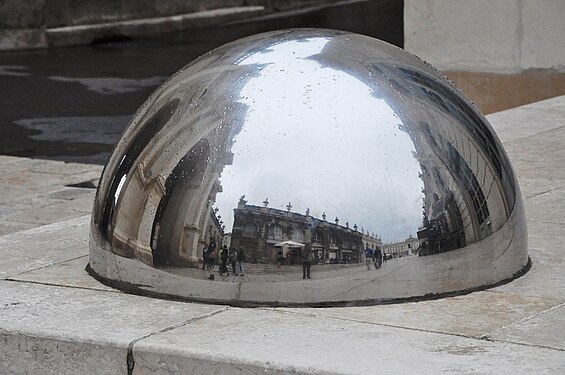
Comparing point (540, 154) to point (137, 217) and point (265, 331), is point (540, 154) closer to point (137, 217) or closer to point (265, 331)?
point (137, 217)

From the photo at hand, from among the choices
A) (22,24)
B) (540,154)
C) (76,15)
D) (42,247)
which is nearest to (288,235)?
(42,247)

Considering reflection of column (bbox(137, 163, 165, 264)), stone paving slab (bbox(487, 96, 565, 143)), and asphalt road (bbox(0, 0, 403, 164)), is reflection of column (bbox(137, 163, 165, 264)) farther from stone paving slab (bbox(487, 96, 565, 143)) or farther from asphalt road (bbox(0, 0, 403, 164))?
asphalt road (bbox(0, 0, 403, 164))

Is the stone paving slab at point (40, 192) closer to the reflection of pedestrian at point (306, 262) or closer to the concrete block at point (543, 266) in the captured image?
the concrete block at point (543, 266)

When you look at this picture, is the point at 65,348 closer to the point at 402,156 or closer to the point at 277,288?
the point at 277,288

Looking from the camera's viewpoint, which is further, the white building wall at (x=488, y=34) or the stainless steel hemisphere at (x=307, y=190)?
the white building wall at (x=488, y=34)

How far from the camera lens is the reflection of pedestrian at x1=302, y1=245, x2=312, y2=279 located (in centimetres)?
418

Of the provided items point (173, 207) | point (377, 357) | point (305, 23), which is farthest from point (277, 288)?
point (305, 23)

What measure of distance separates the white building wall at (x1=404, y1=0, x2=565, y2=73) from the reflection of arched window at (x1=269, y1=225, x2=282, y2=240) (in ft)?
22.6

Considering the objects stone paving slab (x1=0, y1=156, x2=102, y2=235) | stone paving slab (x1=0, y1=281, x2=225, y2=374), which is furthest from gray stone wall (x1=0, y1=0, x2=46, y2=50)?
stone paving slab (x1=0, y1=281, x2=225, y2=374)

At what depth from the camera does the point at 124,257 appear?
4.44 meters

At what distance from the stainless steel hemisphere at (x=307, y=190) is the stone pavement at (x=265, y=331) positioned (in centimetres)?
10

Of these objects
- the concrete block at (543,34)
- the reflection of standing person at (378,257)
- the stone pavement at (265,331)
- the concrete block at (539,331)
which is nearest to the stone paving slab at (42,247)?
the stone pavement at (265,331)

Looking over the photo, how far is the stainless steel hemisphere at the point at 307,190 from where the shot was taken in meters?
4.18

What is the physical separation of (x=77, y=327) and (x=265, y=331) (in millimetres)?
598
